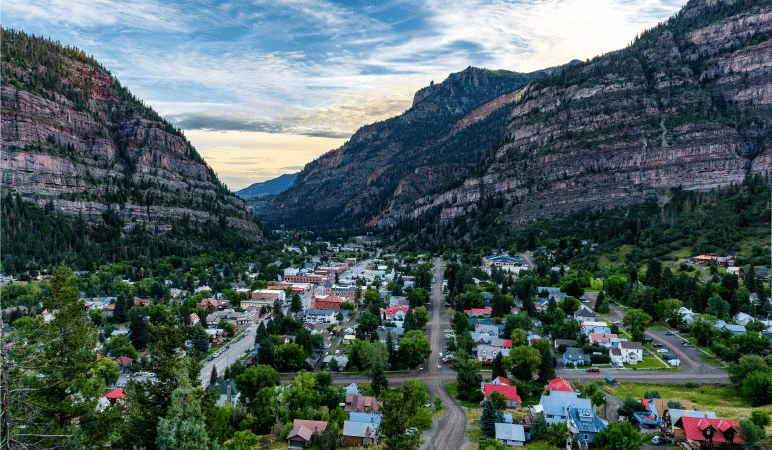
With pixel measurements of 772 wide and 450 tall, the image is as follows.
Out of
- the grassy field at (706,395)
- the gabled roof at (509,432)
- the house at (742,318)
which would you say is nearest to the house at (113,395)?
the gabled roof at (509,432)

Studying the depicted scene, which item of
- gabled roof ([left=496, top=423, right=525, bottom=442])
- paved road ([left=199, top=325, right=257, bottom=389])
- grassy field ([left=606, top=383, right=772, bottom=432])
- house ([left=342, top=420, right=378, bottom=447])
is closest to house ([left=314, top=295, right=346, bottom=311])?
paved road ([left=199, top=325, right=257, bottom=389])

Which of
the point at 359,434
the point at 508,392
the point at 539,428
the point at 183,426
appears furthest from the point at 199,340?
the point at 183,426

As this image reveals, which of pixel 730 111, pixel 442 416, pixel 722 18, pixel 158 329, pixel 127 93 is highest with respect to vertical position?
pixel 722 18

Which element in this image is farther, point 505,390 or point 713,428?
point 505,390

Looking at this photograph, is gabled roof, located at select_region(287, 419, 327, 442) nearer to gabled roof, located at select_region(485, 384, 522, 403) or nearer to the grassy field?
gabled roof, located at select_region(485, 384, 522, 403)

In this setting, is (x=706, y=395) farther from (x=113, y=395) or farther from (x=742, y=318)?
(x=113, y=395)

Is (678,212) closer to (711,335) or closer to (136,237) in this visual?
(711,335)

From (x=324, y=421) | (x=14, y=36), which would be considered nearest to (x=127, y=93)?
(x=14, y=36)
